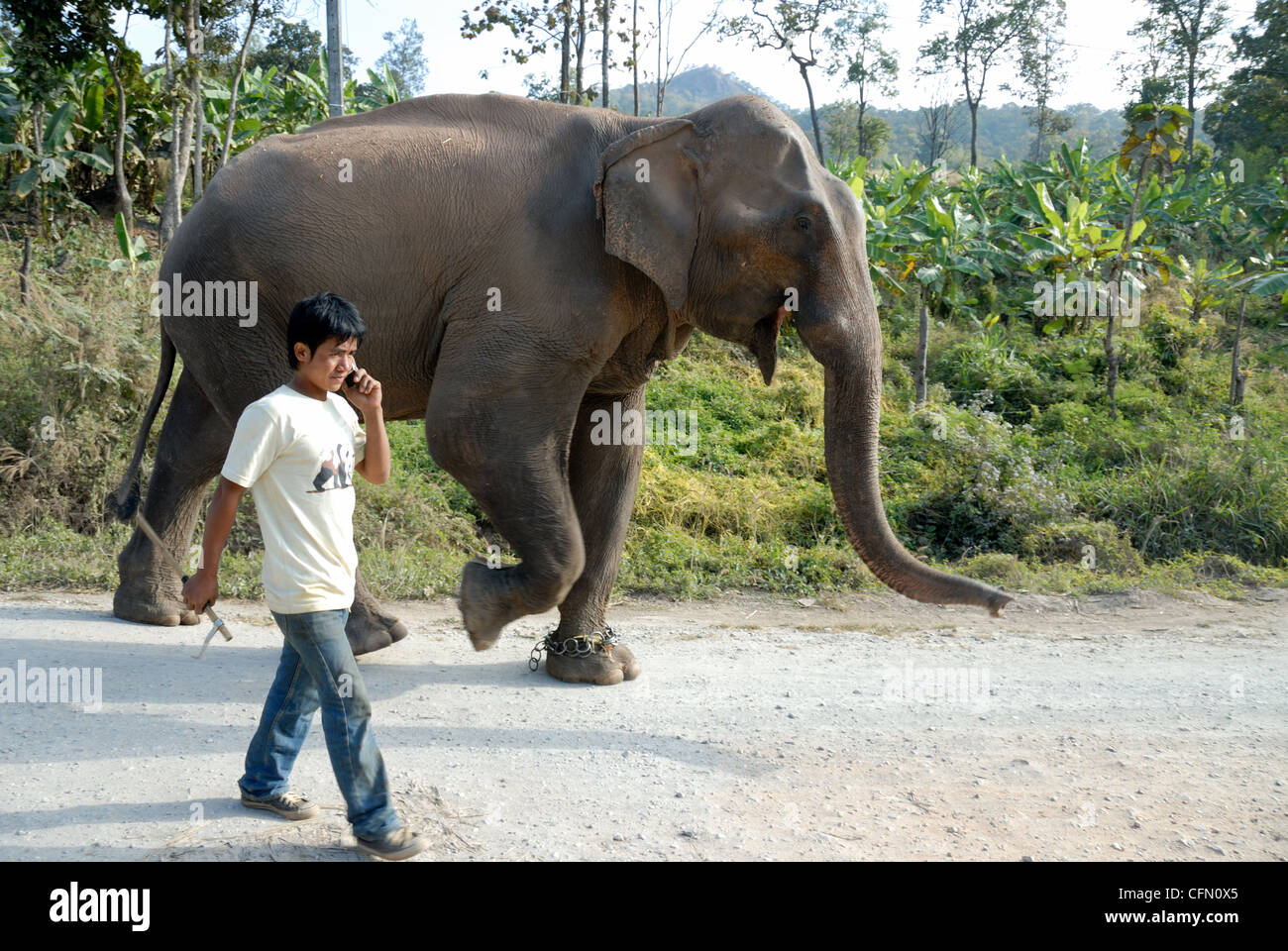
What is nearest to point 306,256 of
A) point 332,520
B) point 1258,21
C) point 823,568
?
point 332,520

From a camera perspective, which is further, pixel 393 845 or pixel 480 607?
pixel 480 607

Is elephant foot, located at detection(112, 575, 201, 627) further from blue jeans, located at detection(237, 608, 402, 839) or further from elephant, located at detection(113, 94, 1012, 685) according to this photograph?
blue jeans, located at detection(237, 608, 402, 839)

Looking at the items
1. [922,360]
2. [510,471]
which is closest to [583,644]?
[510,471]

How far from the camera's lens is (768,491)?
10.2 metres

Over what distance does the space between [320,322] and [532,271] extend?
1605mm

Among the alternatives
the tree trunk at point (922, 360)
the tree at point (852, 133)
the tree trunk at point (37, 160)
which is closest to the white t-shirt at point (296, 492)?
the tree trunk at point (37, 160)

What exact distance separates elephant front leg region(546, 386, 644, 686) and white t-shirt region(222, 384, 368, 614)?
223 centimetres

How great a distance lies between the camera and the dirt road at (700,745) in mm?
3707

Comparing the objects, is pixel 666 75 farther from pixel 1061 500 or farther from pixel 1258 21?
pixel 1258 21

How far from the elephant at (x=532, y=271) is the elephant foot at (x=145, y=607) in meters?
1.63

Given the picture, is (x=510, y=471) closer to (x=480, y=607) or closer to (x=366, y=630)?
(x=480, y=607)

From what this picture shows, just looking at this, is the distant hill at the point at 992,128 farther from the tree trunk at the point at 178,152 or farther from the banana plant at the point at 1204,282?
the tree trunk at the point at 178,152

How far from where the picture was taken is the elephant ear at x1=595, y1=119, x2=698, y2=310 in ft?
15.5
